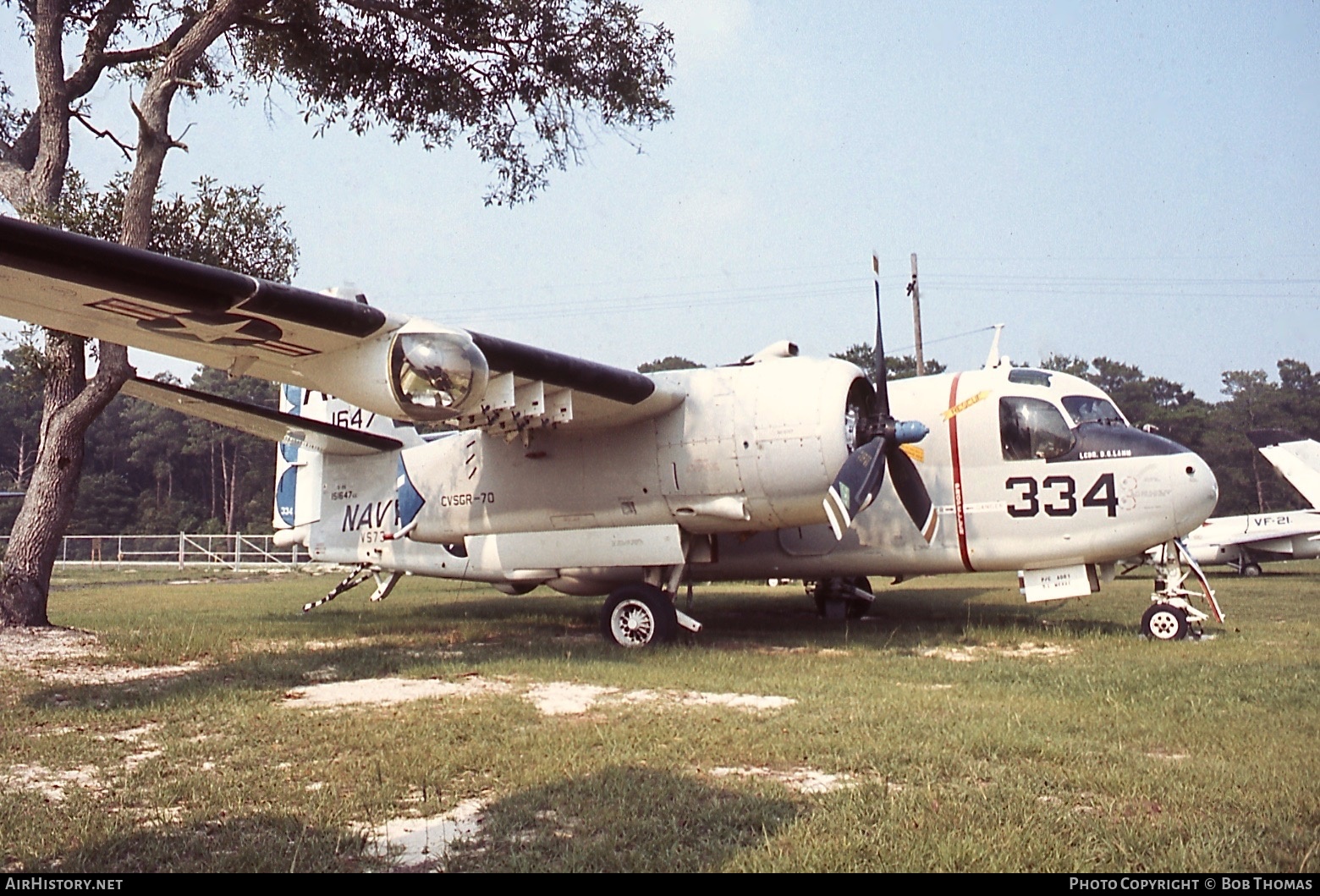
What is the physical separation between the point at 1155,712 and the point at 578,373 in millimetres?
5387

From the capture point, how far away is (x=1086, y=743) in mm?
5023

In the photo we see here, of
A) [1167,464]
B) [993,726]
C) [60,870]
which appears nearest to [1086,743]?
[993,726]

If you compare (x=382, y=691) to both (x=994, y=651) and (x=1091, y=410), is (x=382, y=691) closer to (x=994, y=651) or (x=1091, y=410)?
(x=994, y=651)

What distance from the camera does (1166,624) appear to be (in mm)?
9672

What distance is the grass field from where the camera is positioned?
138 inches

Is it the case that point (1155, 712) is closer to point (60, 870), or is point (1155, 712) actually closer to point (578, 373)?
point (578, 373)

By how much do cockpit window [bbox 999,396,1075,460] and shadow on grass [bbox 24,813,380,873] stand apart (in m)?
8.52

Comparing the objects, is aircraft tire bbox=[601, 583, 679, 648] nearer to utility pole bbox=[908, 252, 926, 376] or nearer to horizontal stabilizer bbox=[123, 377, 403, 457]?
horizontal stabilizer bbox=[123, 377, 403, 457]

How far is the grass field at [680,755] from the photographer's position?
3.50 m

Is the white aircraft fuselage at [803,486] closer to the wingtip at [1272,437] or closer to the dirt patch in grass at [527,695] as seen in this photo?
the dirt patch in grass at [527,695]

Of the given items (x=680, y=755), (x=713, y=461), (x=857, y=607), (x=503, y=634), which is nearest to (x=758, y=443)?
(x=713, y=461)

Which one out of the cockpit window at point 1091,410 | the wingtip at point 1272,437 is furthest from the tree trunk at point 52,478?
the wingtip at point 1272,437

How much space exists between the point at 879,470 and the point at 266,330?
5754 mm
